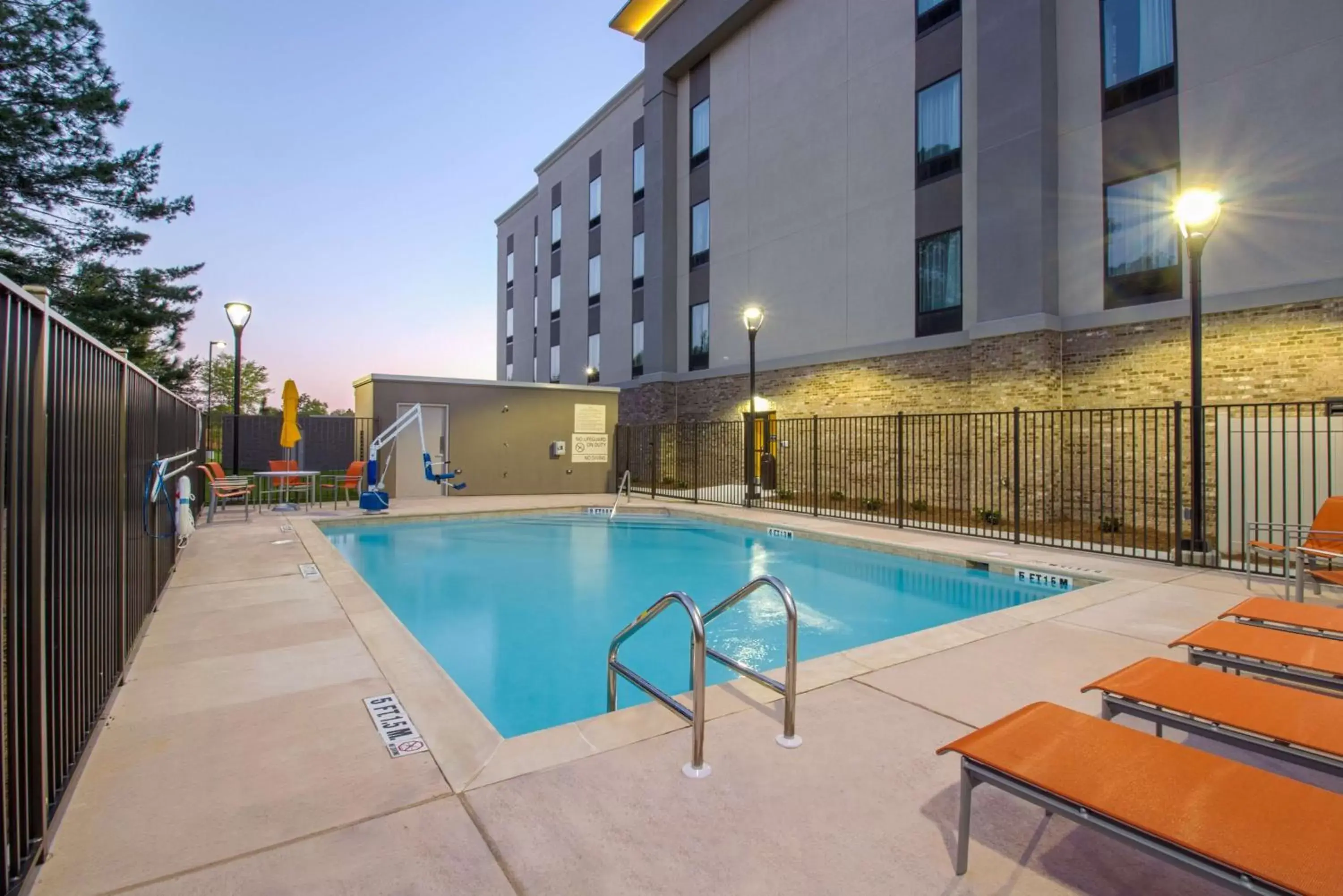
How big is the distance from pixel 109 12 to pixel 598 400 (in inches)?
673

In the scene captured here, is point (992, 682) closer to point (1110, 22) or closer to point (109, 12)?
point (1110, 22)

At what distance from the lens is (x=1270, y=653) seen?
294cm

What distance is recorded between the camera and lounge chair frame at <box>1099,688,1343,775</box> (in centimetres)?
204

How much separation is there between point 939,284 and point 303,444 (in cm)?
2320

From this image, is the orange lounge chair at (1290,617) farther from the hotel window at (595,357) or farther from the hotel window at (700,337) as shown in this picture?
the hotel window at (595,357)

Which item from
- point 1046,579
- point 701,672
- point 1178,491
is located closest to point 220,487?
point 701,672

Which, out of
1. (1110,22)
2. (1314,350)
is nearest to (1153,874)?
(1314,350)

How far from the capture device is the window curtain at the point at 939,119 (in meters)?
13.5

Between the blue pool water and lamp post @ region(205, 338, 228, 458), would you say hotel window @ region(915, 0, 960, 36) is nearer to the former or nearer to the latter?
the blue pool water

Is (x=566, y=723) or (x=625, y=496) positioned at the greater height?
(x=625, y=496)

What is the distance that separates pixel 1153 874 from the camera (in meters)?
1.99

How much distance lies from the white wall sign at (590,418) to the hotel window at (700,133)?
Answer: 29.4 feet

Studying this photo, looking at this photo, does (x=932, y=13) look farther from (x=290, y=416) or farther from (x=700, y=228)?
(x=290, y=416)

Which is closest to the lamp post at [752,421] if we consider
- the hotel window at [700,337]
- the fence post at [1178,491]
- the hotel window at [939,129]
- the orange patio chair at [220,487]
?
the hotel window at [939,129]
